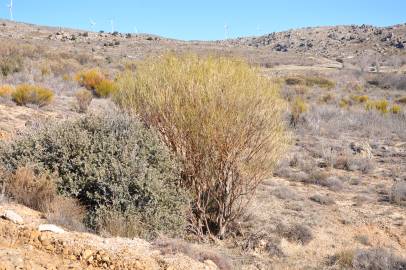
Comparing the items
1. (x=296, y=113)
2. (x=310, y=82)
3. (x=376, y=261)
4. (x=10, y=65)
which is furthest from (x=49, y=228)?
(x=310, y=82)

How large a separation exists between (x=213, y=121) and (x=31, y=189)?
249cm

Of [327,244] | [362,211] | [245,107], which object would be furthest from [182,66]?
[362,211]

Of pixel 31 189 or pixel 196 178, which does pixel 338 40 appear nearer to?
pixel 196 178

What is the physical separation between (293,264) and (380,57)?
2085 inches

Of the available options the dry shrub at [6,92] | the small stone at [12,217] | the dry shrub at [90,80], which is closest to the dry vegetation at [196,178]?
the small stone at [12,217]

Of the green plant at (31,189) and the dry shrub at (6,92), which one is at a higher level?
the dry shrub at (6,92)

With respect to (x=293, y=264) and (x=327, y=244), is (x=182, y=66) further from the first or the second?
(x=327, y=244)

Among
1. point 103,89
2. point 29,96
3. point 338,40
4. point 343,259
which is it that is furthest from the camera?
point 338,40

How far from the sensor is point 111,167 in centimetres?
573

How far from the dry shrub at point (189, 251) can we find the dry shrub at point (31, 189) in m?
1.52

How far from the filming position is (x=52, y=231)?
16.0ft

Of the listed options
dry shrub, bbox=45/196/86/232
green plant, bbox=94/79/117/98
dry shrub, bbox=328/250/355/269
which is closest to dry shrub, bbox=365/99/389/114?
green plant, bbox=94/79/117/98

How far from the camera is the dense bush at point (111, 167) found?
5668 mm

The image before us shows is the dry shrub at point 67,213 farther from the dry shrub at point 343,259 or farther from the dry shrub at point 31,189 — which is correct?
the dry shrub at point 343,259
